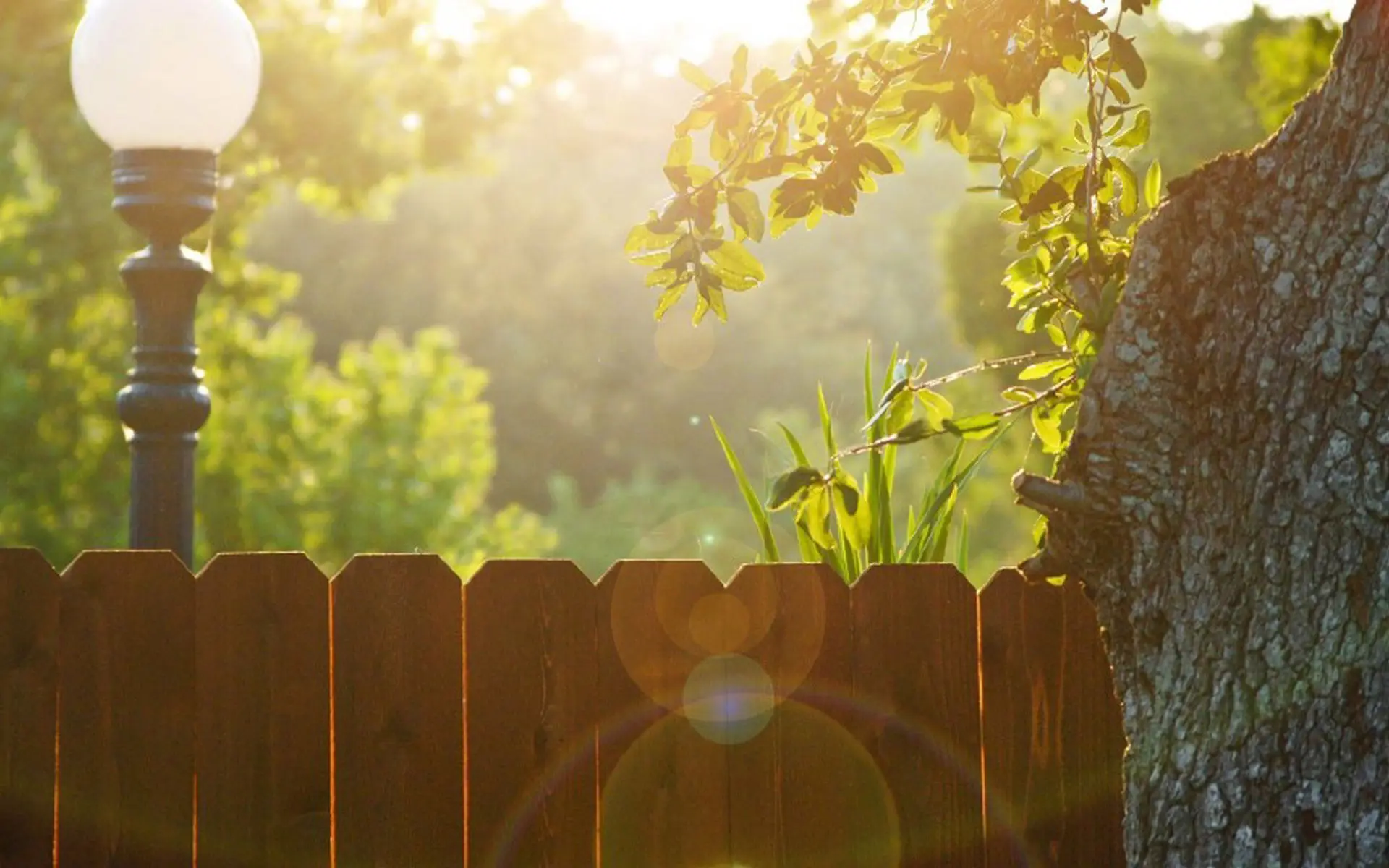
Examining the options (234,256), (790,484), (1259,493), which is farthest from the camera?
(234,256)

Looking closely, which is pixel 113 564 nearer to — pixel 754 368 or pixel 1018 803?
pixel 1018 803

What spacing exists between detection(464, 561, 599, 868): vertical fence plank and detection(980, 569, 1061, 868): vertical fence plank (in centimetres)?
86

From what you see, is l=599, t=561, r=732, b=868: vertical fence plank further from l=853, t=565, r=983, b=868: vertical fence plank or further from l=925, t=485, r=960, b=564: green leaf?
l=925, t=485, r=960, b=564: green leaf

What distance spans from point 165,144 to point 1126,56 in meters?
3.19

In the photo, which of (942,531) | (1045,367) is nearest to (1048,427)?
(1045,367)

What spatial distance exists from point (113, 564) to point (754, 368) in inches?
1590

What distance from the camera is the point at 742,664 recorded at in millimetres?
3064

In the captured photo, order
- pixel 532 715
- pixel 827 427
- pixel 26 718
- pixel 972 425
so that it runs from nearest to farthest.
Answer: pixel 972 425, pixel 26 718, pixel 532 715, pixel 827 427

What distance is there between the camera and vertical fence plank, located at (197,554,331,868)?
9.65 ft

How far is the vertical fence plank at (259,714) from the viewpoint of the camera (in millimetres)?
2941

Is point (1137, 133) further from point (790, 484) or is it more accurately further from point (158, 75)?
point (158, 75)

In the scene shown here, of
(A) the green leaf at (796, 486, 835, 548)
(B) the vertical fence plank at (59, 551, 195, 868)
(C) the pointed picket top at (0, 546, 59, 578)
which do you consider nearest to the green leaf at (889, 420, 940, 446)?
(A) the green leaf at (796, 486, 835, 548)

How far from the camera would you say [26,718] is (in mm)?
2896

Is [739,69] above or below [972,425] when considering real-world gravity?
above
